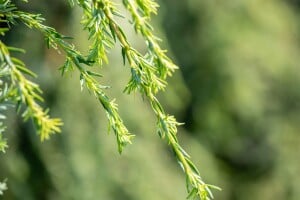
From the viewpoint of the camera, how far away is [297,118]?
3.86m

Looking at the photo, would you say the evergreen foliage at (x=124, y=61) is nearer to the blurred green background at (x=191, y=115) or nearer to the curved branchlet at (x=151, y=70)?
the curved branchlet at (x=151, y=70)

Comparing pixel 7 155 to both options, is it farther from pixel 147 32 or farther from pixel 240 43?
pixel 147 32

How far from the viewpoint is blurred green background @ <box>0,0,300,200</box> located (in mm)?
2535

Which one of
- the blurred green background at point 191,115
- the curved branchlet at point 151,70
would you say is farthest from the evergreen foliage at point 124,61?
the blurred green background at point 191,115

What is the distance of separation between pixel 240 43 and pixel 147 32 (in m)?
3.22

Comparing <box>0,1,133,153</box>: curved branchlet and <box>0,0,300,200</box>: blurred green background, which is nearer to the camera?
<box>0,1,133,153</box>: curved branchlet

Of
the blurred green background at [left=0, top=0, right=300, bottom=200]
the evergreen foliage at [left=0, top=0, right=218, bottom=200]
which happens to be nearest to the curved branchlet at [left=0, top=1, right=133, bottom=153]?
the evergreen foliage at [left=0, top=0, right=218, bottom=200]

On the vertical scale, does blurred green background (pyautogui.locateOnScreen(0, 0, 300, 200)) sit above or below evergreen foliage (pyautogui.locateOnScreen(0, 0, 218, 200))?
below

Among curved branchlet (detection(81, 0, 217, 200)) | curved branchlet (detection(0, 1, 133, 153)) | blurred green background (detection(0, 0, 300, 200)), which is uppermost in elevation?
curved branchlet (detection(81, 0, 217, 200))

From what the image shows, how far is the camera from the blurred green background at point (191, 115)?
2.54 metres

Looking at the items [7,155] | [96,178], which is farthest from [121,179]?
[7,155]

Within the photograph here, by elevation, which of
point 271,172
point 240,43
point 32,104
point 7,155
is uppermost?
point 32,104

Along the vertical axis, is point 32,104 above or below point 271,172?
above

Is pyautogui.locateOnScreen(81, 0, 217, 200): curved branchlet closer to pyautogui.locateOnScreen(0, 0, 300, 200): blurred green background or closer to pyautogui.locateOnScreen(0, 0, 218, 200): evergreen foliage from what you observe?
pyautogui.locateOnScreen(0, 0, 218, 200): evergreen foliage
